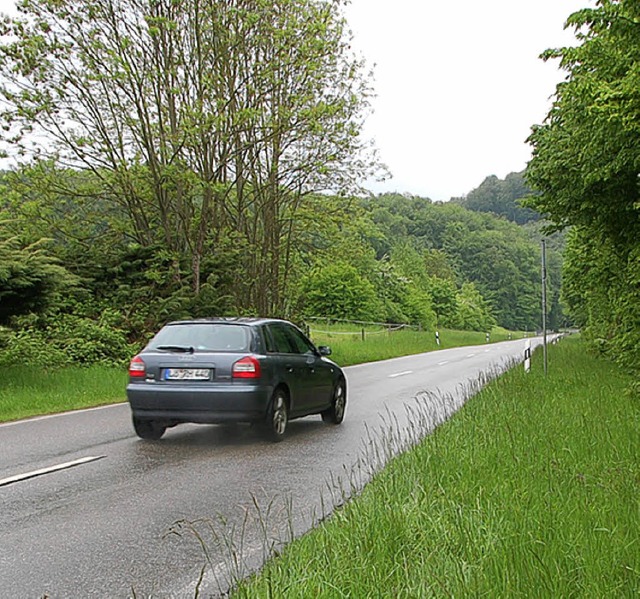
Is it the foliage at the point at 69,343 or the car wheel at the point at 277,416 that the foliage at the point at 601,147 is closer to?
the car wheel at the point at 277,416

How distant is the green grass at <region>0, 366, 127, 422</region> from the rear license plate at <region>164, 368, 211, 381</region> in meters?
3.83

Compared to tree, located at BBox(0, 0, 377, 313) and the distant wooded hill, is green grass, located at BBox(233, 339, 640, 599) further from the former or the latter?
the distant wooded hill

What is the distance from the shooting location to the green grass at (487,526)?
385 centimetres

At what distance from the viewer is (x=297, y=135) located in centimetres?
2602

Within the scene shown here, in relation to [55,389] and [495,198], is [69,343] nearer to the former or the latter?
[55,389]

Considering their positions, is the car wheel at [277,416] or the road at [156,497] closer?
the road at [156,497]

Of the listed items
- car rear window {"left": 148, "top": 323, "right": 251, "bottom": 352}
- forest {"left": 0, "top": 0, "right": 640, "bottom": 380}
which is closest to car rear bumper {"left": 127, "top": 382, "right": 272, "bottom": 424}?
car rear window {"left": 148, "top": 323, "right": 251, "bottom": 352}

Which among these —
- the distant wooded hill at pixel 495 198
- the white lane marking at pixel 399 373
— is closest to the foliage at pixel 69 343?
the white lane marking at pixel 399 373

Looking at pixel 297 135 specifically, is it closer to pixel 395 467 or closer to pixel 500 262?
pixel 395 467

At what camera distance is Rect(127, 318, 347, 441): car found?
392 inches

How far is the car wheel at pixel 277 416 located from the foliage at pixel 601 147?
5.25 meters

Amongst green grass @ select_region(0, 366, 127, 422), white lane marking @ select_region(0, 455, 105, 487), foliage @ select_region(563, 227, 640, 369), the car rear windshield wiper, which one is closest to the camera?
white lane marking @ select_region(0, 455, 105, 487)

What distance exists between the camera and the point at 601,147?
35.8 ft

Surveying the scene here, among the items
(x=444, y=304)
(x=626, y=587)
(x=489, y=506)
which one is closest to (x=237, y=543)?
(x=489, y=506)
